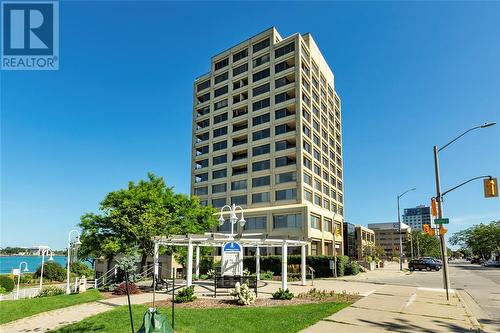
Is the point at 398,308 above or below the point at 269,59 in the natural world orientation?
below

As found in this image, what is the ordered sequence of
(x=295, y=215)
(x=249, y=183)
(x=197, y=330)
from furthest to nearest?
1. (x=249, y=183)
2. (x=295, y=215)
3. (x=197, y=330)

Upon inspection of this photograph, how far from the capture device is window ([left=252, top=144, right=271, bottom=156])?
6240 cm

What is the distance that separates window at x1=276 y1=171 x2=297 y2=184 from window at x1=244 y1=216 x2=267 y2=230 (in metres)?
6.23

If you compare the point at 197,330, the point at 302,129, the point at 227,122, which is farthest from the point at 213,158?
the point at 197,330

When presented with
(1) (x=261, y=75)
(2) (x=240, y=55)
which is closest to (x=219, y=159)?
(1) (x=261, y=75)

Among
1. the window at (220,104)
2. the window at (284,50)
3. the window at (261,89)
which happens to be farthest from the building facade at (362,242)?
the window at (284,50)

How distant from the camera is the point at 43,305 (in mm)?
18109

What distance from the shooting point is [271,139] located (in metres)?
61.9

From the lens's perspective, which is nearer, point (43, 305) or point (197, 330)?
point (197, 330)

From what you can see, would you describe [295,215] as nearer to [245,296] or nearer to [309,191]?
[309,191]

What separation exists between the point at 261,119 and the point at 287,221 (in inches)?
729

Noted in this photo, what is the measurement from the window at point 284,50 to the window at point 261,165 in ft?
60.2

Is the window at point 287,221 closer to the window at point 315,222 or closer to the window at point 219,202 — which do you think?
the window at point 315,222

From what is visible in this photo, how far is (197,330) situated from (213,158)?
59.3 meters
